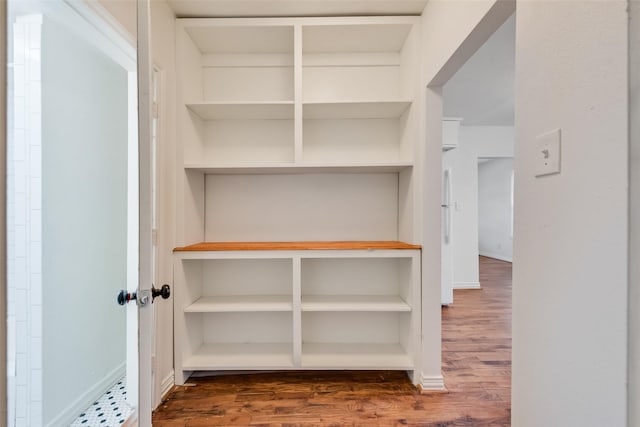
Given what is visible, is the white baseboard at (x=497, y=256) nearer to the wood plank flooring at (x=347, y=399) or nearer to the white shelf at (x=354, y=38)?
the wood plank flooring at (x=347, y=399)

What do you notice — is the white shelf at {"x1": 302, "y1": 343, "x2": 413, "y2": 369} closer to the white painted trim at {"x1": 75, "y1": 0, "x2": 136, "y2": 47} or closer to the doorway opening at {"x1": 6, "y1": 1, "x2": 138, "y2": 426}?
the doorway opening at {"x1": 6, "y1": 1, "x2": 138, "y2": 426}

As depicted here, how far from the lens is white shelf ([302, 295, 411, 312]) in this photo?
78.6 inches

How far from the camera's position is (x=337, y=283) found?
2309 mm

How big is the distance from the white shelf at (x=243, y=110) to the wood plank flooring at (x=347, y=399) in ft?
6.05

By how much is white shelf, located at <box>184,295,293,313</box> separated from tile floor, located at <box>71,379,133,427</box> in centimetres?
64

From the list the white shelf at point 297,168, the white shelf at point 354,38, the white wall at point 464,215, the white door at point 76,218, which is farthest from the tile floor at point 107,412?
the white wall at point 464,215

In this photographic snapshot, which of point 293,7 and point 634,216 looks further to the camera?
point 293,7

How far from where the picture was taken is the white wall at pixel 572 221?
2.17 ft

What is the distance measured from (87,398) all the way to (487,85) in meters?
4.43

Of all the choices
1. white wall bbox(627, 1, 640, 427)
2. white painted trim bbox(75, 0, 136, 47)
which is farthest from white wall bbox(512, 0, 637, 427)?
white painted trim bbox(75, 0, 136, 47)

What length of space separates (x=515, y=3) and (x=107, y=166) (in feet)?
7.69

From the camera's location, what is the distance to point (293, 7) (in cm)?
191

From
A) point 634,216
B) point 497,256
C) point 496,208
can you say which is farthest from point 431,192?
point 497,256

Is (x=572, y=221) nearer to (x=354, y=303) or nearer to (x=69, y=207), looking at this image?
(x=354, y=303)
